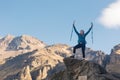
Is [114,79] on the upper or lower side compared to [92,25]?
lower

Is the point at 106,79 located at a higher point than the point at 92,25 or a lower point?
lower

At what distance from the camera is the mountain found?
2642 cm

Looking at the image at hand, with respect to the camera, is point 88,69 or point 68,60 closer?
point 88,69

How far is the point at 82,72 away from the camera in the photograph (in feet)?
91.0

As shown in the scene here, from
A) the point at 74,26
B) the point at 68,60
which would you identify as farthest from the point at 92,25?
the point at 68,60

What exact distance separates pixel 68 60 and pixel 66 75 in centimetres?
130

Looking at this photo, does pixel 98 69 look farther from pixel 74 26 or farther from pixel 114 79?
pixel 74 26

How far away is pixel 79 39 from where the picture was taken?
28375 millimetres

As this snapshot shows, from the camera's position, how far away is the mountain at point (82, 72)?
26419 mm

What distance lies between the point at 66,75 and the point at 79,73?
1.68 metres

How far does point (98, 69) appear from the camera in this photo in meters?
26.6

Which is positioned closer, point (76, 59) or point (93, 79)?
point (93, 79)

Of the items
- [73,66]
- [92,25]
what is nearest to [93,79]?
[73,66]

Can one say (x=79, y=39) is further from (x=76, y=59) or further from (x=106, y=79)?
(x=106, y=79)
